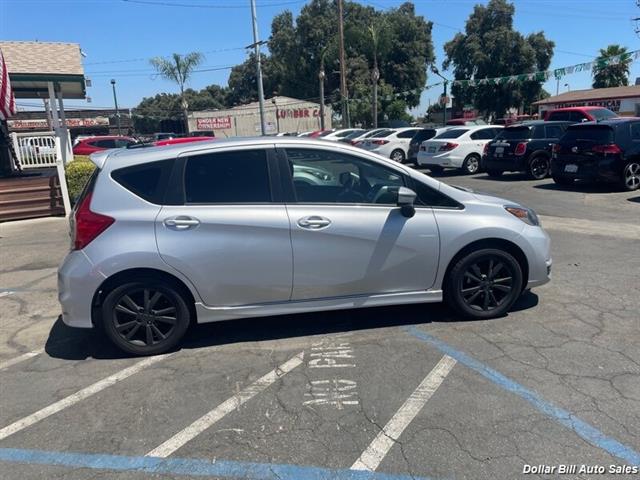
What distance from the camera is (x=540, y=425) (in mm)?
3070

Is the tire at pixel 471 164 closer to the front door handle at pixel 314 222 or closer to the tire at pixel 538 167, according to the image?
the tire at pixel 538 167

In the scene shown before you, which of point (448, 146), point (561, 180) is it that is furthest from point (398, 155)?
point (561, 180)

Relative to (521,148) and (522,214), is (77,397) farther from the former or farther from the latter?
(521,148)

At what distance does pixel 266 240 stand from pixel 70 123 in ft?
243

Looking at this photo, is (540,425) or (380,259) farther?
(380,259)

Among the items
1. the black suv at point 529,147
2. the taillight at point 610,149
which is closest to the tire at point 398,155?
the black suv at point 529,147

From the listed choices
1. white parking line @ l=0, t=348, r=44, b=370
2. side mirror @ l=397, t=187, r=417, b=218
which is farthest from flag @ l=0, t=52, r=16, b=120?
side mirror @ l=397, t=187, r=417, b=218

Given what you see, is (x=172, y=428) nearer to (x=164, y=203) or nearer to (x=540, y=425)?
(x=164, y=203)

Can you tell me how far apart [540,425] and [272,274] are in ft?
7.12

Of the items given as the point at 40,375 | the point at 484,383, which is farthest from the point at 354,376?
the point at 40,375

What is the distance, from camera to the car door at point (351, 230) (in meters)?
4.21

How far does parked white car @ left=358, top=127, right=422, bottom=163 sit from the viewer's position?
20250 millimetres

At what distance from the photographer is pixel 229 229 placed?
407cm

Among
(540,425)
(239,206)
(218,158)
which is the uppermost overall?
(218,158)
